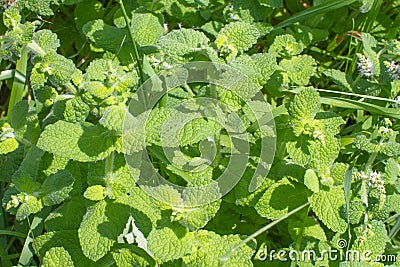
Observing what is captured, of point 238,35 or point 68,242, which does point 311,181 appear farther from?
point 68,242

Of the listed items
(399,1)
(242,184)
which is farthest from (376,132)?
(399,1)

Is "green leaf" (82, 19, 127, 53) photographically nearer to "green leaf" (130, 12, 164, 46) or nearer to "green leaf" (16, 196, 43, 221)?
"green leaf" (130, 12, 164, 46)

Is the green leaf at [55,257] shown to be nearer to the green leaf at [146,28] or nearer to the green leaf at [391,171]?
the green leaf at [146,28]

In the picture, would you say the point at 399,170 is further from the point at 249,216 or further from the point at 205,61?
the point at 205,61

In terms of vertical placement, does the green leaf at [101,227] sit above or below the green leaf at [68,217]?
above

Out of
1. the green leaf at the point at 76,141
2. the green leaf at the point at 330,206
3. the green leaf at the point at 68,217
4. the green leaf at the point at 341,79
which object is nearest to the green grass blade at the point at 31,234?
the green leaf at the point at 68,217

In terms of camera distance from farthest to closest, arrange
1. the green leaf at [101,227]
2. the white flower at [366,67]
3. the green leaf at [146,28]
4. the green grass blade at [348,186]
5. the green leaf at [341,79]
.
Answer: the green leaf at [341,79]
the white flower at [366,67]
the green leaf at [146,28]
the green grass blade at [348,186]
the green leaf at [101,227]

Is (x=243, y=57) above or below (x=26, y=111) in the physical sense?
above

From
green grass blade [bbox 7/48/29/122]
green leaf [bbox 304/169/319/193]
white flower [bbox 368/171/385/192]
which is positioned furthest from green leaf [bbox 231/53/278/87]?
green grass blade [bbox 7/48/29/122]
